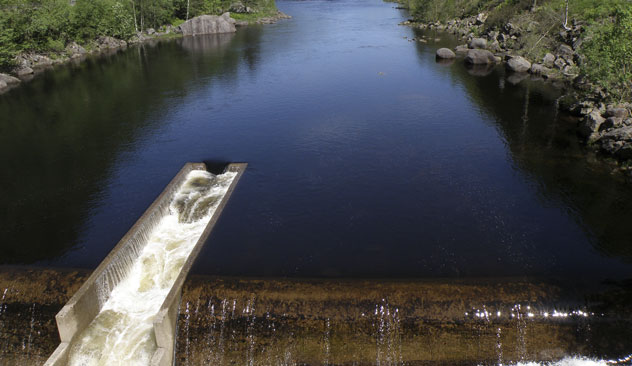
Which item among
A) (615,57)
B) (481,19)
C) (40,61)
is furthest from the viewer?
(481,19)

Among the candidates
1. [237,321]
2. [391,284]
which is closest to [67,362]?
[237,321]

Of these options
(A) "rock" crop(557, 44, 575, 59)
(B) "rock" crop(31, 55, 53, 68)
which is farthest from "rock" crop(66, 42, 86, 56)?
(A) "rock" crop(557, 44, 575, 59)

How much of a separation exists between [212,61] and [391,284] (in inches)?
2572

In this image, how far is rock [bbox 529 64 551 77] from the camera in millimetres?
60153

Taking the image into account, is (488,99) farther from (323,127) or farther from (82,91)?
(82,91)

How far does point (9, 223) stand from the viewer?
2888 centimetres

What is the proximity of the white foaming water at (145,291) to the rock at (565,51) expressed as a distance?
5330 cm

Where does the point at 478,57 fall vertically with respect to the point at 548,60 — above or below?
above

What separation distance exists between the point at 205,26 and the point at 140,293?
101533 millimetres

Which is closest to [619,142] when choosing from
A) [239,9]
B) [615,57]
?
[615,57]

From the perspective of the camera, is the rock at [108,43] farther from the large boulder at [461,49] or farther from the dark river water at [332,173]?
the large boulder at [461,49]

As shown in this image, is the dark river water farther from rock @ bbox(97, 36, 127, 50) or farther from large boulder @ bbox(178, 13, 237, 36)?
large boulder @ bbox(178, 13, 237, 36)

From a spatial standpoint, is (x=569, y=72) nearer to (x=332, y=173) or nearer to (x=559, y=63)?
(x=559, y=63)

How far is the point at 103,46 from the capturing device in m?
92.2
